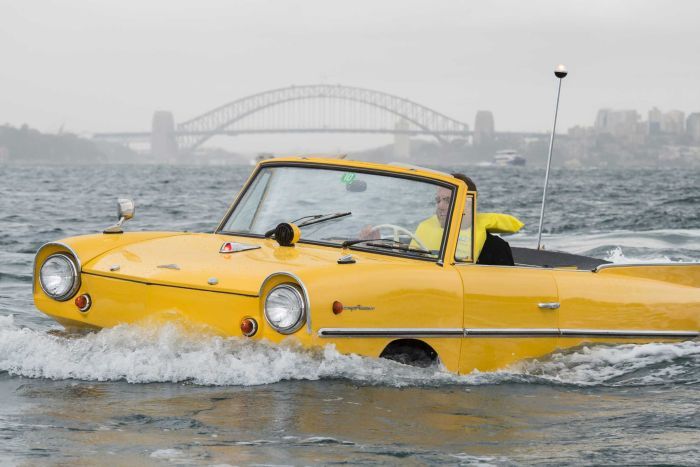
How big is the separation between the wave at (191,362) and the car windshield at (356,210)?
84 cm

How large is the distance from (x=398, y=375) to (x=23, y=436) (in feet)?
7.16

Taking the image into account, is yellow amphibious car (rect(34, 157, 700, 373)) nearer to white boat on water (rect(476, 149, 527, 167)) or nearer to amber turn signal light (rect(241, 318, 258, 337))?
amber turn signal light (rect(241, 318, 258, 337))

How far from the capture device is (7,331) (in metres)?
7.35

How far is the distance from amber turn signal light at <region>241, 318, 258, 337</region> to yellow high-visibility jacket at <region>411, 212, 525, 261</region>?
4.38ft

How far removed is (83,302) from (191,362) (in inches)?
31.8

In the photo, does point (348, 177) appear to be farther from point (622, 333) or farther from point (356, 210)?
point (622, 333)

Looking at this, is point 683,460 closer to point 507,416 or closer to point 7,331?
point 507,416

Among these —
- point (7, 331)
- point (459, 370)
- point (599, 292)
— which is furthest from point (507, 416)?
point (7, 331)

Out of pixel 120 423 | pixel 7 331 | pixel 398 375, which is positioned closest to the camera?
pixel 120 423

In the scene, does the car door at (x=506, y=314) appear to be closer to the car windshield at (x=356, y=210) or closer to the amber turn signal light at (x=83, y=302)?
the car windshield at (x=356, y=210)

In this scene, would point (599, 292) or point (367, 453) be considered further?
point (599, 292)

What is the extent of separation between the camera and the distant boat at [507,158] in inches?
5236

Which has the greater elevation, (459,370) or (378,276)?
(378,276)

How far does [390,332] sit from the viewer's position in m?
6.54
